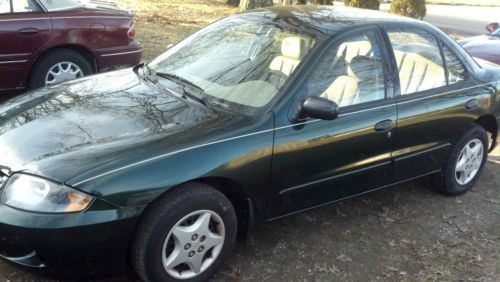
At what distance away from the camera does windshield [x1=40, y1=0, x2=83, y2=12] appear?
19.0ft

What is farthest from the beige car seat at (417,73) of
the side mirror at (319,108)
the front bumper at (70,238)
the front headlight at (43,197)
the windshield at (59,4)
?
the windshield at (59,4)

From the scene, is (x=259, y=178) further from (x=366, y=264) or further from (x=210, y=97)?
(x=366, y=264)

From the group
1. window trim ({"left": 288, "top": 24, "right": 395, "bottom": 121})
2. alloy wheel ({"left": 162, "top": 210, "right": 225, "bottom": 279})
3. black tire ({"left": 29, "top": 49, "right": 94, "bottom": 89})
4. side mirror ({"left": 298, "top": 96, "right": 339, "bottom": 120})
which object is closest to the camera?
alloy wheel ({"left": 162, "top": 210, "right": 225, "bottom": 279})

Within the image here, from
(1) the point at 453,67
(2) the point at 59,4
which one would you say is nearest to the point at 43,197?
(1) the point at 453,67

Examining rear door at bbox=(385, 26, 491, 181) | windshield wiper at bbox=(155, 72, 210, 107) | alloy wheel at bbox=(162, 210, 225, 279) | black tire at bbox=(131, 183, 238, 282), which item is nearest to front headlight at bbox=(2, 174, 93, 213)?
black tire at bbox=(131, 183, 238, 282)

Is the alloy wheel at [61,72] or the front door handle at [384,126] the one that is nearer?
the front door handle at [384,126]

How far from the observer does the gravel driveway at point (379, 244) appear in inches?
135

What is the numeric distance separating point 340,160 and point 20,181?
1.99 meters

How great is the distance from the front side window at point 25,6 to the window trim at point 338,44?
364 centimetres

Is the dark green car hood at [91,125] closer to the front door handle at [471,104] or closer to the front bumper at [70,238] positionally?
the front bumper at [70,238]

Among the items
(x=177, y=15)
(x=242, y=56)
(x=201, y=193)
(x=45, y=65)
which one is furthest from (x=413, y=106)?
(x=177, y=15)

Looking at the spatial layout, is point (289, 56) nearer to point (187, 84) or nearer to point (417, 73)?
point (187, 84)

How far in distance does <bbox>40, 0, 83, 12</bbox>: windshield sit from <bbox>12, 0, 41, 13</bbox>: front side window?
0.09m

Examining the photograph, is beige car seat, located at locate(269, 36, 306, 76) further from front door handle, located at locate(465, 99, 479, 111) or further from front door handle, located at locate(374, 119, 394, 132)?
front door handle, located at locate(465, 99, 479, 111)
